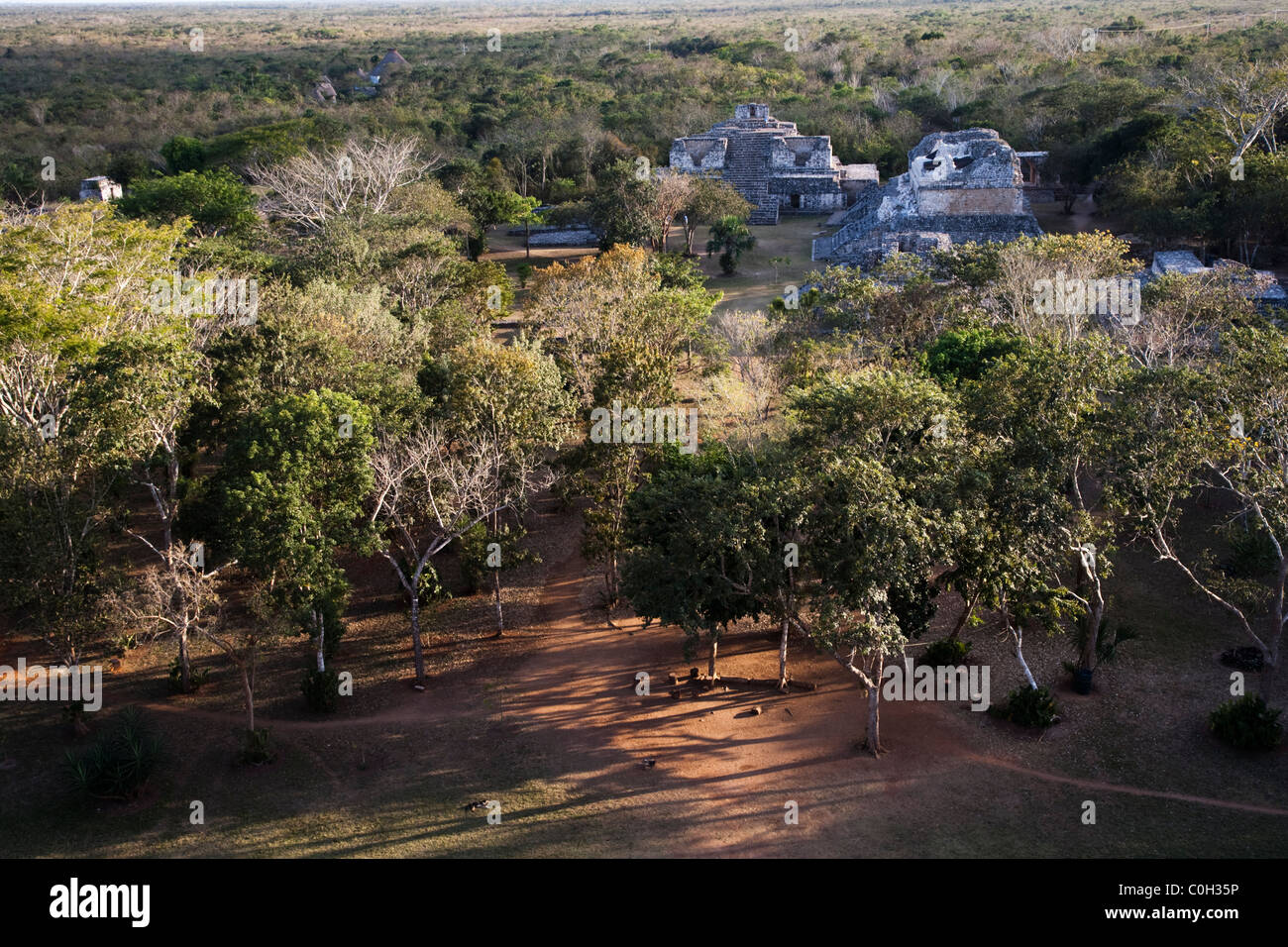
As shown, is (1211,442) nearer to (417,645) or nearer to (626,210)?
(417,645)

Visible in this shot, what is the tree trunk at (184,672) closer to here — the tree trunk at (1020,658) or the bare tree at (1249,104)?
the tree trunk at (1020,658)

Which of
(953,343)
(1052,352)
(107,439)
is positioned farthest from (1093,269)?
(107,439)

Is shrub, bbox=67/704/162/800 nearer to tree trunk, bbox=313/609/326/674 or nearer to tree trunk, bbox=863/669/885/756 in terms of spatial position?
tree trunk, bbox=313/609/326/674
